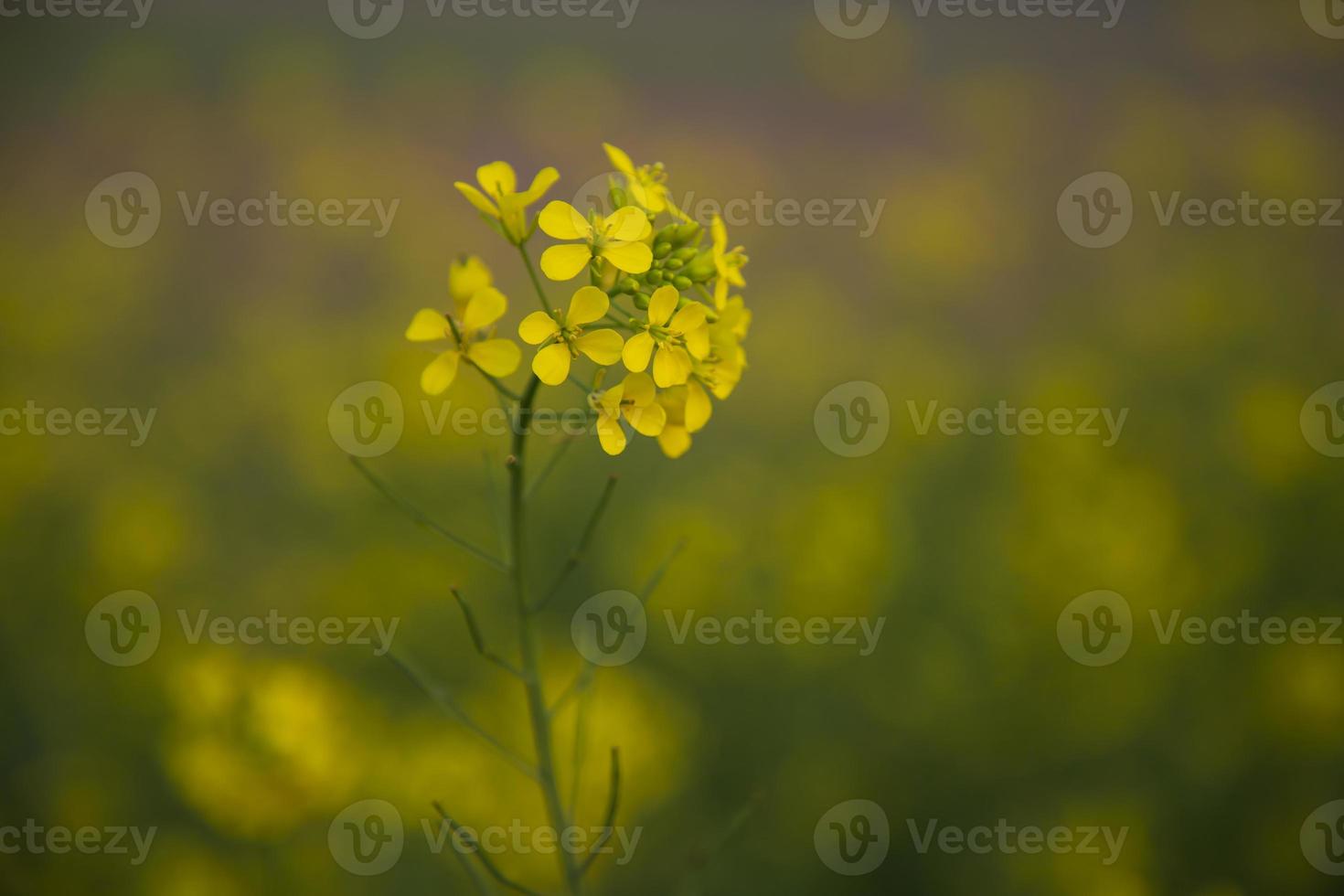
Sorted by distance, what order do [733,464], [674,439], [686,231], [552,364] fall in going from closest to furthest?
[552,364]
[686,231]
[674,439]
[733,464]

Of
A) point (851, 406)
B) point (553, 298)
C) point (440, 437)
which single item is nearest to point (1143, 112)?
point (851, 406)

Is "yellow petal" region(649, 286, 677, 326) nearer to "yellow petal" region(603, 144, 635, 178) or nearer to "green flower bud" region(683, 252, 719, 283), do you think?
"green flower bud" region(683, 252, 719, 283)

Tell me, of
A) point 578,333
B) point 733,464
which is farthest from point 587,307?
point 733,464

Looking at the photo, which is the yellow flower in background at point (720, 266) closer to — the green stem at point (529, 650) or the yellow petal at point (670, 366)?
the yellow petal at point (670, 366)

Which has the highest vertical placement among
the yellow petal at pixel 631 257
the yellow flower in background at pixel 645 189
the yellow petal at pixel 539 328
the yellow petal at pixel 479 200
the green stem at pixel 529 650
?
the yellow flower in background at pixel 645 189

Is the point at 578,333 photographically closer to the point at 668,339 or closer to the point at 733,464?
the point at 668,339

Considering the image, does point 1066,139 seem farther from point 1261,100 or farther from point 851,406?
point 851,406

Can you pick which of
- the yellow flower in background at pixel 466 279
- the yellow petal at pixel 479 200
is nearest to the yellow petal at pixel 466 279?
the yellow flower in background at pixel 466 279
